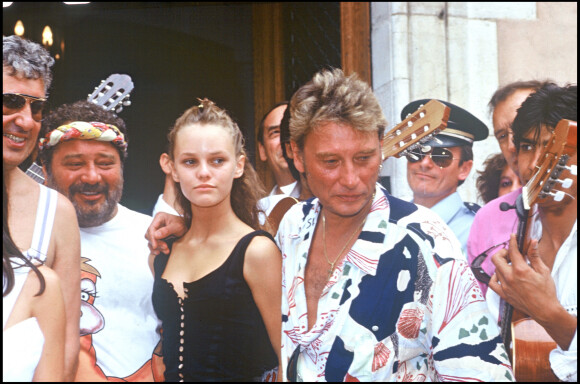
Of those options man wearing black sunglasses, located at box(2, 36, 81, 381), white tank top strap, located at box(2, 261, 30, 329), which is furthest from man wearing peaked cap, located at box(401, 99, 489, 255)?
white tank top strap, located at box(2, 261, 30, 329)

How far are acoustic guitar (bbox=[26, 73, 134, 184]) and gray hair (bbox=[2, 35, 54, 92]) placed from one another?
0.26m

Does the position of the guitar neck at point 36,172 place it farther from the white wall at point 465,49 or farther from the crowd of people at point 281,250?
the white wall at point 465,49

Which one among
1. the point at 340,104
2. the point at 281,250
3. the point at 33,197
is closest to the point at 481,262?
the point at 281,250

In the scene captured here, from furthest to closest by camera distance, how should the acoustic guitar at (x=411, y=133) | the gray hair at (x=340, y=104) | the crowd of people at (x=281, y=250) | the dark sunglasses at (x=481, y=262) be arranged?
the acoustic guitar at (x=411, y=133) → the dark sunglasses at (x=481, y=262) → the gray hair at (x=340, y=104) → the crowd of people at (x=281, y=250)

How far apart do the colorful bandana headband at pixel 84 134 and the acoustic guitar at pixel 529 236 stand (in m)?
1.98

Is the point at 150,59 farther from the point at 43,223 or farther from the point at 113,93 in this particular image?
the point at 43,223

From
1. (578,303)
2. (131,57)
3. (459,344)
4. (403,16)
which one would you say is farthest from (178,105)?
(578,303)

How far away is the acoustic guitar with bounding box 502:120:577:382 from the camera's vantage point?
3.26 m

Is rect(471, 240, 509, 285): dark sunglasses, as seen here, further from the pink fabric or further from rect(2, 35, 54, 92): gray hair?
rect(2, 35, 54, 92): gray hair

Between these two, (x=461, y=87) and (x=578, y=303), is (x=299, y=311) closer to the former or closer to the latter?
(x=578, y=303)

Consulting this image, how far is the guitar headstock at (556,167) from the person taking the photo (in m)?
3.25

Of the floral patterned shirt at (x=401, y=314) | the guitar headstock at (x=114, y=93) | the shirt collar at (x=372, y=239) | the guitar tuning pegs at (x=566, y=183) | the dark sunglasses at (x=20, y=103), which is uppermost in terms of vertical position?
the guitar headstock at (x=114, y=93)

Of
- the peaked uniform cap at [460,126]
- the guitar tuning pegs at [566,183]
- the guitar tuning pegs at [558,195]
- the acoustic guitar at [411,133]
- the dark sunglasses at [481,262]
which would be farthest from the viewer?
the peaked uniform cap at [460,126]

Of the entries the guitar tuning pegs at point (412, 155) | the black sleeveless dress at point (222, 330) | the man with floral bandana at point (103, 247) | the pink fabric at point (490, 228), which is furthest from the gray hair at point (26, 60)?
the pink fabric at point (490, 228)
